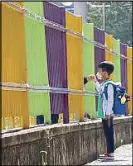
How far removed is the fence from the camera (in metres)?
8.12

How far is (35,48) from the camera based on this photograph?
916 cm

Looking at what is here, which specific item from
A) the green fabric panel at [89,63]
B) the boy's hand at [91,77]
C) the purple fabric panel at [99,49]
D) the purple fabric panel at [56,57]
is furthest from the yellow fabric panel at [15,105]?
the purple fabric panel at [99,49]

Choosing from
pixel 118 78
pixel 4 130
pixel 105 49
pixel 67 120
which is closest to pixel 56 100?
pixel 67 120

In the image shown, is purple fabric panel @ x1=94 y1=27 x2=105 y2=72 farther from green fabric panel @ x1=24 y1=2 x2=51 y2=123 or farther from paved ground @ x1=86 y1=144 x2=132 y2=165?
green fabric panel @ x1=24 y1=2 x2=51 y2=123

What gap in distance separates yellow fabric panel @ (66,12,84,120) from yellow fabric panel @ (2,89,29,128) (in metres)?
2.44

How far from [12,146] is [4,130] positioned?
47cm

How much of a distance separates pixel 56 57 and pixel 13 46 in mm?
2133

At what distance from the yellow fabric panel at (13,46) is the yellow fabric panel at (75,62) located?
93.5 inches

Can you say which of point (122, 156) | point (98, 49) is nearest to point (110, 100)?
point (122, 156)

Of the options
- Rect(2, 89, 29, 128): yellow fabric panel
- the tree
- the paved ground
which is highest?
the tree

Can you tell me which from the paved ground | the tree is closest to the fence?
the paved ground

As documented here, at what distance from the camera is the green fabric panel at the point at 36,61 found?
29.2ft

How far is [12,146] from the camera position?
290 inches

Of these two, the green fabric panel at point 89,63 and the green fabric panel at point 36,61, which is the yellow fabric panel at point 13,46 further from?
the green fabric panel at point 89,63
